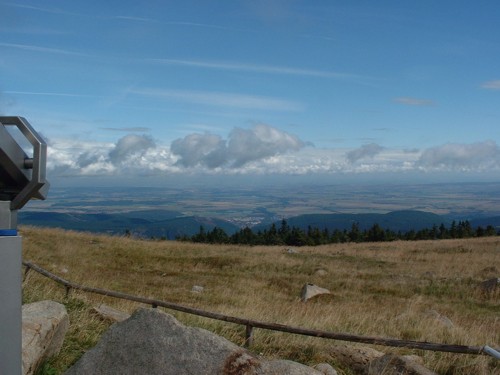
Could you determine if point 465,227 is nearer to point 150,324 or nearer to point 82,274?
point 82,274

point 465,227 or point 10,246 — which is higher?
point 10,246

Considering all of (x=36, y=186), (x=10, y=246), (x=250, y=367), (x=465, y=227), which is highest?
(x=36, y=186)

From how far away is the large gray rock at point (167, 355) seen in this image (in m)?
5.26

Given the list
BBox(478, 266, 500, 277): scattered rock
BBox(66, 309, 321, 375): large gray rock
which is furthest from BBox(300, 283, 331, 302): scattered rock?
BBox(66, 309, 321, 375): large gray rock

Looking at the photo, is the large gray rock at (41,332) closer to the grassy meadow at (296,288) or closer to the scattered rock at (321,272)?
the grassy meadow at (296,288)

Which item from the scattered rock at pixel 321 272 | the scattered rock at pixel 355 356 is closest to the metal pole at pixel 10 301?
the scattered rock at pixel 355 356

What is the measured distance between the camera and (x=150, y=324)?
18.8 ft

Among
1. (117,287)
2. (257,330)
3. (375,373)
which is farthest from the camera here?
(117,287)

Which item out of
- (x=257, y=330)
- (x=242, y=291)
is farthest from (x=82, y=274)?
(x=257, y=330)

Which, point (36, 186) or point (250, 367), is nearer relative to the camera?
point (36, 186)

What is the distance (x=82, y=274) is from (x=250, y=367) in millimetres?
15573

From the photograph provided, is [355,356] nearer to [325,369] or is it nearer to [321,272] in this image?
[325,369]

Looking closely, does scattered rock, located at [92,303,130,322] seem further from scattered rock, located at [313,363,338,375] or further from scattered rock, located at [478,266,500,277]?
scattered rock, located at [478,266,500,277]

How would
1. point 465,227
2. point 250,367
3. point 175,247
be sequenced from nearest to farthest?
point 250,367, point 175,247, point 465,227
